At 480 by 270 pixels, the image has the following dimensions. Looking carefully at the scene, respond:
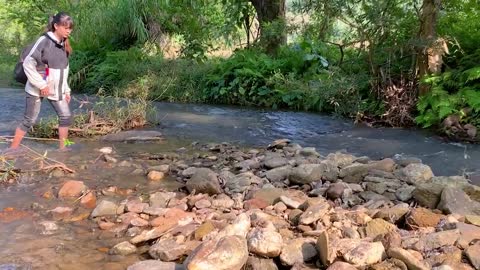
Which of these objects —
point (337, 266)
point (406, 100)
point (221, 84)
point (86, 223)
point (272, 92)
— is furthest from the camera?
point (221, 84)

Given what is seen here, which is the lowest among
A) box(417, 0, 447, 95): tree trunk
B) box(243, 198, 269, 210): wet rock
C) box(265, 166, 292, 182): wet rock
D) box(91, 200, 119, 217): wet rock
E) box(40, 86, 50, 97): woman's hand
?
box(91, 200, 119, 217): wet rock

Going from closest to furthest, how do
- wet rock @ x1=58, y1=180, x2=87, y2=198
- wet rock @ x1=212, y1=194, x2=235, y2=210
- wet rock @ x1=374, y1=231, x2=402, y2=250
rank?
wet rock @ x1=374, y1=231, x2=402, y2=250 → wet rock @ x1=212, y1=194, x2=235, y2=210 → wet rock @ x1=58, y1=180, x2=87, y2=198

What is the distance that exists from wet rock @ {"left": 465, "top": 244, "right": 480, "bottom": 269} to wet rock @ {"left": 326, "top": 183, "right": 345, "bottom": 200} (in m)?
1.55

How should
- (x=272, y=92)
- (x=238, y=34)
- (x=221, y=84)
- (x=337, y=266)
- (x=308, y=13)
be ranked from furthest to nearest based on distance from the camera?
1. (x=238, y=34)
2. (x=221, y=84)
3. (x=272, y=92)
4. (x=308, y=13)
5. (x=337, y=266)

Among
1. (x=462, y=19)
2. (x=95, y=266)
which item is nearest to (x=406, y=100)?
(x=462, y=19)

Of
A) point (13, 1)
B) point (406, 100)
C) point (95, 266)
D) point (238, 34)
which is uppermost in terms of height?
point (13, 1)

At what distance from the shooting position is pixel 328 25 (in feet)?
33.1

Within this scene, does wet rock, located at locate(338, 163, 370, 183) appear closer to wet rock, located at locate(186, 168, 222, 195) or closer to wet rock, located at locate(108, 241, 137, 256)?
wet rock, located at locate(186, 168, 222, 195)

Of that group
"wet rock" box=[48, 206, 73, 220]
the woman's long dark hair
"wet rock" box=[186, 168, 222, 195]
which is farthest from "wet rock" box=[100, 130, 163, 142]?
"wet rock" box=[48, 206, 73, 220]

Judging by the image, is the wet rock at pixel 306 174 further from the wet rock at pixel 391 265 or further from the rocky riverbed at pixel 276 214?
the wet rock at pixel 391 265

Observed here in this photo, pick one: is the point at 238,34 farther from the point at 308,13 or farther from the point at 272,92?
the point at 308,13

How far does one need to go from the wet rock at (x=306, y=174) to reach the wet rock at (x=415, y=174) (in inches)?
33.7

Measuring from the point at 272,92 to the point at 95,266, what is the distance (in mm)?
8970

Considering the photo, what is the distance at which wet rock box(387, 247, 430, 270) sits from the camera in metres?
3.14
